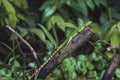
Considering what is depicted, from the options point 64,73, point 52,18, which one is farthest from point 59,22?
point 64,73

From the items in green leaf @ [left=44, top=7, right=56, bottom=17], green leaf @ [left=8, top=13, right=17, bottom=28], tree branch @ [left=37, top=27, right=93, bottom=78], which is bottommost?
green leaf @ [left=44, top=7, right=56, bottom=17]

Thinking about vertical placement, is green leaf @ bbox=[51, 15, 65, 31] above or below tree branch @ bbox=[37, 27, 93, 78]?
below

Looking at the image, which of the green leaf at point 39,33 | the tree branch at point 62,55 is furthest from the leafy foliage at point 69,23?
the tree branch at point 62,55

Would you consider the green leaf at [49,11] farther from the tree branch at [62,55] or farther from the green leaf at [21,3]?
the tree branch at [62,55]

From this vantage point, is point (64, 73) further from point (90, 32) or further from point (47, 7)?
point (47, 7)

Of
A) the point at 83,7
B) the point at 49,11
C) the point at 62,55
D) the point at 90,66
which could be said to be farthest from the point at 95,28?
the point at 62,55

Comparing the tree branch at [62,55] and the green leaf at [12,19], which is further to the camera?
the green leaf at [12,19]

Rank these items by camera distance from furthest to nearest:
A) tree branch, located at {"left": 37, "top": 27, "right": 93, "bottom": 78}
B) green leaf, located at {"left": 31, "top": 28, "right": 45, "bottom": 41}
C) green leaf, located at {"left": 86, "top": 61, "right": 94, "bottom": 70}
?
green leaf, located at {"left": 31, "top": 28, "right": 45, "bottom": 41}
green leaf, located at {"left": 86, "top": 61, "right": 94, "bottom": 70}
tree branch, located at {"left": 37, "top": 27, "right": 93, "bottom": 78}

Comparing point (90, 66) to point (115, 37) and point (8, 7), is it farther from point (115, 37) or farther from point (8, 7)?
point (8, 7)

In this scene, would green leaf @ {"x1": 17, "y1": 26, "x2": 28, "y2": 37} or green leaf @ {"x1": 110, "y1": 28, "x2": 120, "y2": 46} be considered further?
green leaf @ {"x1": 17, "y1": 26, "x2": 28, "y2": 37}

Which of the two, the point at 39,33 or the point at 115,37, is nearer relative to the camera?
the point at 115,37

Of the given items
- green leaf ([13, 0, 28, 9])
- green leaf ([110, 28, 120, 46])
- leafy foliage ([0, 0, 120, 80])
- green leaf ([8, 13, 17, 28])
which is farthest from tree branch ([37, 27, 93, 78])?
green leaf ([13, 0, 28, 9])

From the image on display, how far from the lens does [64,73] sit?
6.95 feet

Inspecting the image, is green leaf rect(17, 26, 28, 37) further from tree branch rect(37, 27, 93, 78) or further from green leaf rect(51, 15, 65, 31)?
tree branch rect(37, 27, 93, 78)
